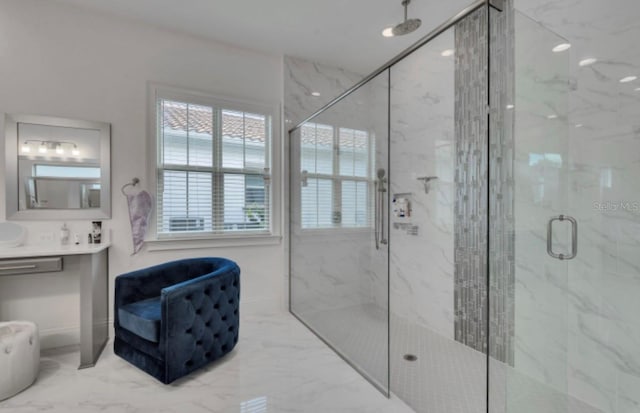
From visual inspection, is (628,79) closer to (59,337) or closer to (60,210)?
(60,210)

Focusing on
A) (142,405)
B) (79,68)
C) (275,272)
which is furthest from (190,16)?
(142,405)

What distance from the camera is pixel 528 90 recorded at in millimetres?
1726

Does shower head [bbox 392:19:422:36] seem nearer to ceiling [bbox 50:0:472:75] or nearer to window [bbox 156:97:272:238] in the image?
ceiling [bbox 50:0:472:75]

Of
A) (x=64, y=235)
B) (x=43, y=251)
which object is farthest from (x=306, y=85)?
(x=43, y=251)

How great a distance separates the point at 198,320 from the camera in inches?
83.4

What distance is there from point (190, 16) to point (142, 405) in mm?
3017

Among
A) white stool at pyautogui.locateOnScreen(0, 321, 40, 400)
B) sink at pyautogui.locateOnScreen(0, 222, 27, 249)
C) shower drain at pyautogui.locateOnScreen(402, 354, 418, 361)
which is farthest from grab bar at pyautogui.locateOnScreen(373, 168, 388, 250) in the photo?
sink at pyautogui.locateOnScreen(0, 222, 27, 249)

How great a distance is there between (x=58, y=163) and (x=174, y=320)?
1777 mm

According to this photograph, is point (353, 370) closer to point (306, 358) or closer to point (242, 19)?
point (306, 358)

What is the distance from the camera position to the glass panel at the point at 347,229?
97.3 inches

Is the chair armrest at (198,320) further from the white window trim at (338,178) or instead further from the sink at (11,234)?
the sink at (11,234)

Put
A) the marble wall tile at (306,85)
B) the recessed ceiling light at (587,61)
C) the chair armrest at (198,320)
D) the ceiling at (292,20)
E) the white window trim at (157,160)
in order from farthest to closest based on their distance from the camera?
1. the marble wall tile at (306,85)
2. the white window trim at (157,160)
3. the ceiling at (292,20)
4. the chair armrest at (198,320)
5. the recessed ceiling light at (587,61)

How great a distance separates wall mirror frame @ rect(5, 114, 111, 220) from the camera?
245 cm

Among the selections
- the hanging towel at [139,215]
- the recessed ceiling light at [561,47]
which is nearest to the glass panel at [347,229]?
the recessed ceiling light at [561,47]
